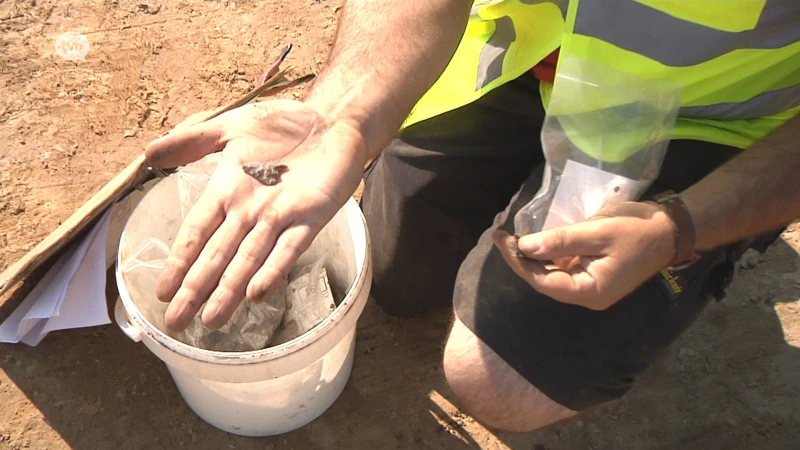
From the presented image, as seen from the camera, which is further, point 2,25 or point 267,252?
point 2,25

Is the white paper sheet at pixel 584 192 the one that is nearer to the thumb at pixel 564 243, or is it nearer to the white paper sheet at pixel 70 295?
the thumb at pixel 564 243

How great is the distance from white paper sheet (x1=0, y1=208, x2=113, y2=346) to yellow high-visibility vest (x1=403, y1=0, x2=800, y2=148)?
964 mm

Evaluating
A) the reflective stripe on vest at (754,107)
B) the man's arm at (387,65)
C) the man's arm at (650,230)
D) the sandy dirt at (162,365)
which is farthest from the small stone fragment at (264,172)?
the reflective stripe on vest at (754,107)

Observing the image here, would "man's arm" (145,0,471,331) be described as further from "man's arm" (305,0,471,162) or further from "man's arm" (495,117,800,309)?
"man's arm" (495,117,800,309)

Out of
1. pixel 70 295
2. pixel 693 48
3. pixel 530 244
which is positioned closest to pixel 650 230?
pixel 530 244

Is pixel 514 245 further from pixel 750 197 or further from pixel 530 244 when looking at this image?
pixel 750 197

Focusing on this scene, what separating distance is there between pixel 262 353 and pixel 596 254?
0.59 meters

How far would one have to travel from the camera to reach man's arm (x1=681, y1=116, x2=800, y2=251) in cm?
115

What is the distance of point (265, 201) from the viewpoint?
3.78 ft

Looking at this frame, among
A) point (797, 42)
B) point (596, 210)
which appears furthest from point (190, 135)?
point (797, 42)

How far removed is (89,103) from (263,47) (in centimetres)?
55

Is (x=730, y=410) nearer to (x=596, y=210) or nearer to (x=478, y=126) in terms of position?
(x=596, y=210)

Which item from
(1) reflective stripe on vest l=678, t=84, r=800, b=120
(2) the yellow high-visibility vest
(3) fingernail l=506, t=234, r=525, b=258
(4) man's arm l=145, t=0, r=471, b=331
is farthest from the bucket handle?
(1) reflective stripe on vest l=678, t=84, r=800, b=120

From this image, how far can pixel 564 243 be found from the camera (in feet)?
3.58
